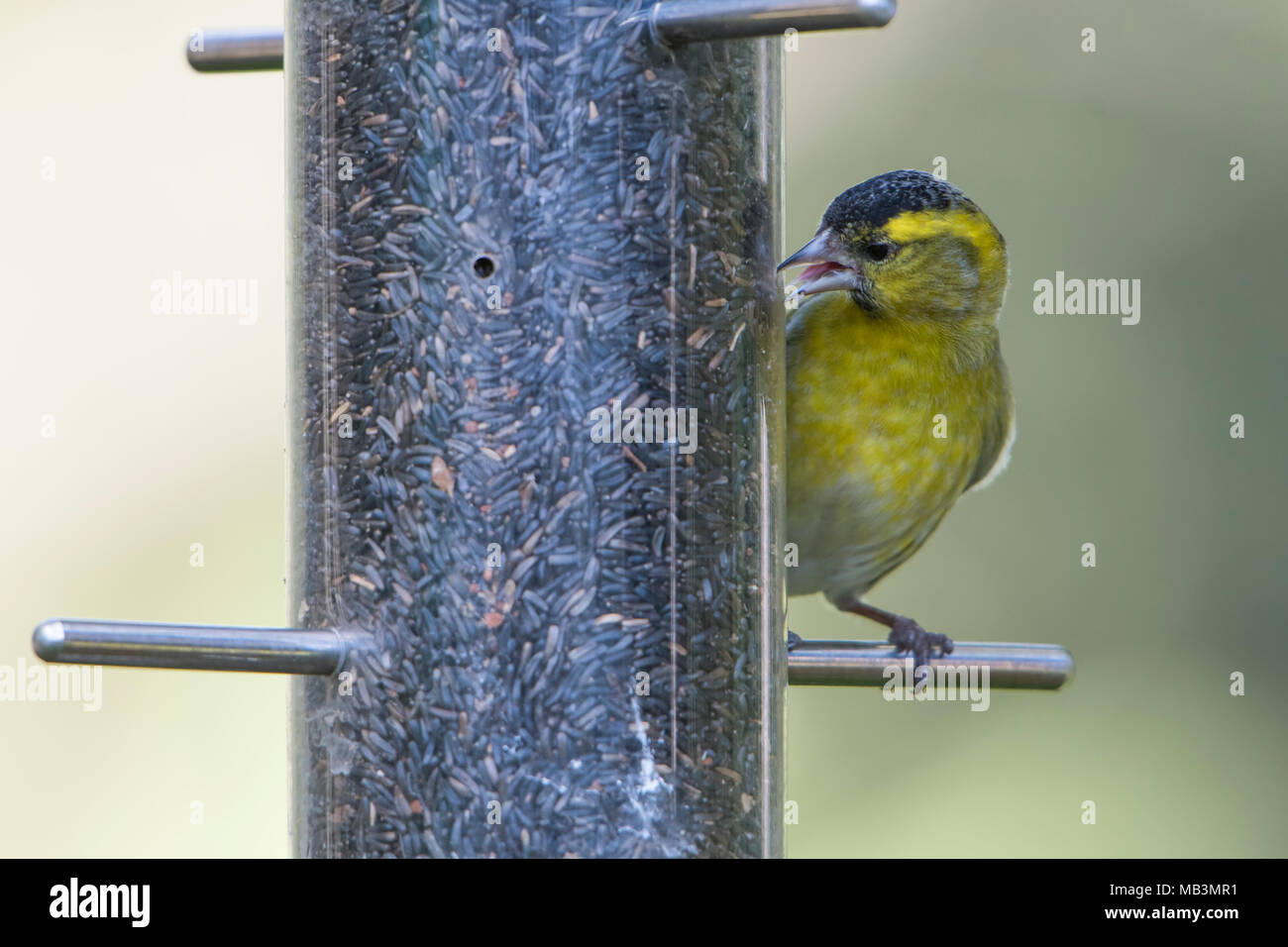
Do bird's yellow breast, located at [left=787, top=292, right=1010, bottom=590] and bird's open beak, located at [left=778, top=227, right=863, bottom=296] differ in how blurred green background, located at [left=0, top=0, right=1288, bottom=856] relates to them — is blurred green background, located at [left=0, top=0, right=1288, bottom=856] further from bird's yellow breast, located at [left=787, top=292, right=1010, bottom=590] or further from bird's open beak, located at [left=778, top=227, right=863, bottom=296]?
bird's open beak, located at [left=778, top=227, right=863, bottom=296]

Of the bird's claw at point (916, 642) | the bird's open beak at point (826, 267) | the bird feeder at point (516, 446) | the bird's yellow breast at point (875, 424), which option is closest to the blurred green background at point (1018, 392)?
the bird's yellow breast at point (875, 424)

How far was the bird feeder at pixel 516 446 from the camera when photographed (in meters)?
2.99

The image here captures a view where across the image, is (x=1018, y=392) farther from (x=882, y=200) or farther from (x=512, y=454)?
(x=512, y=454)

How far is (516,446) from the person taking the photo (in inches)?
118

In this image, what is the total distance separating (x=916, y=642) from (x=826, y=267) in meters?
0.80

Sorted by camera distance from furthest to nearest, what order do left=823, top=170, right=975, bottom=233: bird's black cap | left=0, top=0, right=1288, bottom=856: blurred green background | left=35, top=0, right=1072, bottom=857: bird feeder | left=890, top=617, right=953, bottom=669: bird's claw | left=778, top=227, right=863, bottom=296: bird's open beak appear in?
left=0, top=0, right=1288, bottom=856: blurred green background < left=823, top=170, right=975, bottom=233: bird's black cap < left=778, top=227, right=863, bottom=296: bird's open beak < left=890, top=617, right=953, bottom=669: bird's claw < left=35, top=0, right=1072, bottom=857: bird feeder

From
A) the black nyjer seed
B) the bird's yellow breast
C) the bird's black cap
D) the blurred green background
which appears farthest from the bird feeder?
the blurred green background

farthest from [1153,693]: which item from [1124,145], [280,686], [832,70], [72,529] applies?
Answer: [72,529]

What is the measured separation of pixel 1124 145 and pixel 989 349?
6.28 metres

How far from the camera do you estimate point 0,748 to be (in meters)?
8.14

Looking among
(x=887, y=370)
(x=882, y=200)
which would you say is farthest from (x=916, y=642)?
(x=882, y=200)

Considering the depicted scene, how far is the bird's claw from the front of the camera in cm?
354

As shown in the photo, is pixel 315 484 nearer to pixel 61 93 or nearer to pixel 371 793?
pixel 371 793

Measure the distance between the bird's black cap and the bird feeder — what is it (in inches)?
31.6
